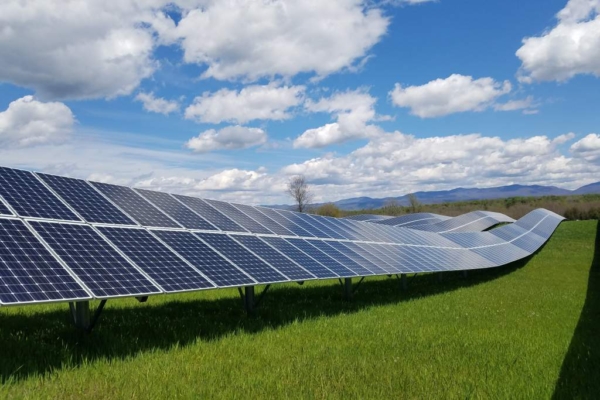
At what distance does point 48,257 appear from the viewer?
29.3ft

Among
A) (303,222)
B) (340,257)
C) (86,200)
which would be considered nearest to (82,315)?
(86,200)

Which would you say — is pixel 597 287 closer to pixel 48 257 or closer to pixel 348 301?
pixel 348 301

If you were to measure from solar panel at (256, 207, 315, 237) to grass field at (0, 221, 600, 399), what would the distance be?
255 cm

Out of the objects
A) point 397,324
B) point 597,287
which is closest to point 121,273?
point 397,324

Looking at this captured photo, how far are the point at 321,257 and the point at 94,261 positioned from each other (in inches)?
314

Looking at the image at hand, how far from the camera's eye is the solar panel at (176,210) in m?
14.6

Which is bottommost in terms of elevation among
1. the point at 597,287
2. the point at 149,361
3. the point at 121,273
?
the point at 597,287

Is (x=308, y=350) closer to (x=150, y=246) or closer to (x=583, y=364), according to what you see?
(x=150, y=246)

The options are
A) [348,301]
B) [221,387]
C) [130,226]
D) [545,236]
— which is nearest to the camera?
[221,387]

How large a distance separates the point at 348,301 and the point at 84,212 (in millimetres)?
8979

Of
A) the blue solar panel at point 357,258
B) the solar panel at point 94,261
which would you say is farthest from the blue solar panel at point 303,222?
the solar panel at point 94,261

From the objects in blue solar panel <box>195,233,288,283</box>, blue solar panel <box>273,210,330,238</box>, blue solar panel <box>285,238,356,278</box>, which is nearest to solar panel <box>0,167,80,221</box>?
blue solar panel <box>195,233,288,283</box>

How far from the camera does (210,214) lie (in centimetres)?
1677

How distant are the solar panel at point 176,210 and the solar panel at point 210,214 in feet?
1.20
